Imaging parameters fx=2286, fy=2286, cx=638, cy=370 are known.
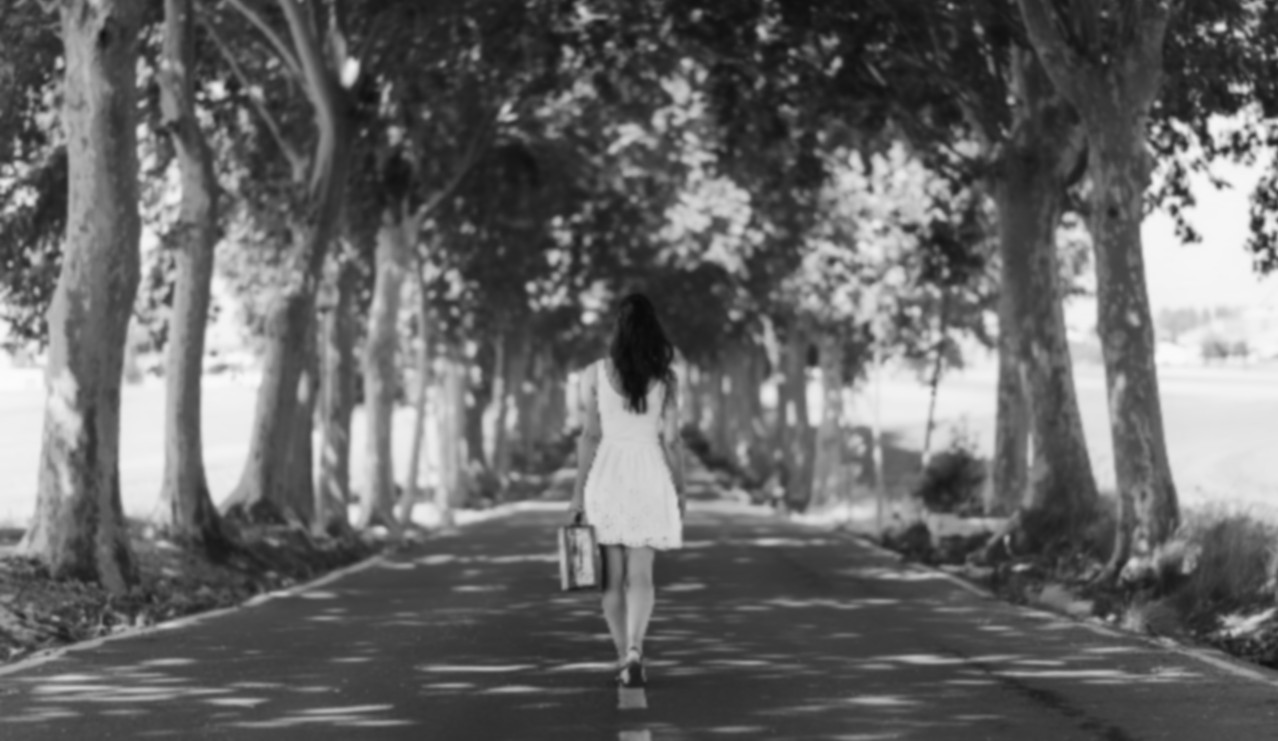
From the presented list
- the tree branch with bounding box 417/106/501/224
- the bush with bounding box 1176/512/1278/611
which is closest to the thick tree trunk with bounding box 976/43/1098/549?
the bush with bounding box 1176/512/1278/611

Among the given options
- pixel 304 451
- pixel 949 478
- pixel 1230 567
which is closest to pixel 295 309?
pixel 304 451

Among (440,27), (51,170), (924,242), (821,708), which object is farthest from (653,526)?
(924,242)

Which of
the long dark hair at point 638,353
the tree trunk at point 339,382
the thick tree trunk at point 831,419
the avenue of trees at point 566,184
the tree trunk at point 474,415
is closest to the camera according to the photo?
the long dark hair at point 638,353

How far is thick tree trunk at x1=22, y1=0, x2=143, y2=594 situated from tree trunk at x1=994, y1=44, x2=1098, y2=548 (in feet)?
35.3

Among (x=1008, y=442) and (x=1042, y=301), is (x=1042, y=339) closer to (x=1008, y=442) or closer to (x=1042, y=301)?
(x=1042, y=301)

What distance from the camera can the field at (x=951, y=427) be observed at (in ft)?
142

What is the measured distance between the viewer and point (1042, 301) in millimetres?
27578

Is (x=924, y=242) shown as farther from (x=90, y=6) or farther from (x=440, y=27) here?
(x=90, y=6)

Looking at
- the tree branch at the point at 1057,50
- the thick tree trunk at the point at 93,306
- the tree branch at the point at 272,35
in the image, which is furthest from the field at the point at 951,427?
the thick tree trunk at the point at 93,306

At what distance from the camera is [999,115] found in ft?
92.6

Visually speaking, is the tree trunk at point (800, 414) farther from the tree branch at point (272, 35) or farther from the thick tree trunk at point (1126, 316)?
the thick tree trunk at point (1126, 316)

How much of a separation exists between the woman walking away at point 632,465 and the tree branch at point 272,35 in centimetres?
1551

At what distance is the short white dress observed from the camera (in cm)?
1185

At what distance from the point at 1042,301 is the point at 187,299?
10.2 metres
